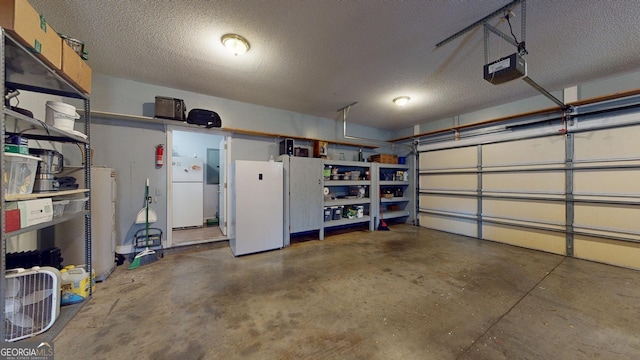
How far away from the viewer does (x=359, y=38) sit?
7.34ft

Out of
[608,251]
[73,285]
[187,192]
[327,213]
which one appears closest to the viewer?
[73,285]

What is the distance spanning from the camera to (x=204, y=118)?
3.44m

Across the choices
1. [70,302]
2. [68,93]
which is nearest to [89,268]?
[70,302]

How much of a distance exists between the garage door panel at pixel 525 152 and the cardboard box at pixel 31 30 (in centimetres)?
618

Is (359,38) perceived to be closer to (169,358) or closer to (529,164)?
(169,358)

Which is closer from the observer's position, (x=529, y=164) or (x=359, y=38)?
(x=359, y=38)

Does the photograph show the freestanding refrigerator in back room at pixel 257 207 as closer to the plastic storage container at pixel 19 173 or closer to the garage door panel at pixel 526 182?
the plastic storage container at pixel 19 173

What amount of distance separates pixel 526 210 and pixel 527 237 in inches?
19.6

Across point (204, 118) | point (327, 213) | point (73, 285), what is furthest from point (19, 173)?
point (327, 213)

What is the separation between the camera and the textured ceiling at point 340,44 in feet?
6.08

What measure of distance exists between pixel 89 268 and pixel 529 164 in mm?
6549

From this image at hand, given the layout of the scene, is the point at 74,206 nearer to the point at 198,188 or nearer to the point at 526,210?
the point at 198,188

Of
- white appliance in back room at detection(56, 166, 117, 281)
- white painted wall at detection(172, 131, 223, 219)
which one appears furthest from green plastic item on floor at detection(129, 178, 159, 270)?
white painted wall at detection(172, 131, 223, 219)

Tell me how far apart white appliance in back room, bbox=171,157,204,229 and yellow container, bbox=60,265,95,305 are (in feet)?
9.60
